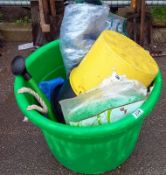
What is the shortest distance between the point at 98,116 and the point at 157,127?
633 millimetres

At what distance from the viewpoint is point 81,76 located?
4.56 feet

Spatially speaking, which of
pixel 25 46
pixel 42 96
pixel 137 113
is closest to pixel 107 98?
pixel 137 113

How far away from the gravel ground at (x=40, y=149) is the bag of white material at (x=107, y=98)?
0.44 meters

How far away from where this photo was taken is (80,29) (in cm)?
143

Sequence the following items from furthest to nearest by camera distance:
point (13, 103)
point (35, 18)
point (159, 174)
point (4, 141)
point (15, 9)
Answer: point (15, 9), point (35, 18), point (13, 103), point (4, 141), point (159, 174)

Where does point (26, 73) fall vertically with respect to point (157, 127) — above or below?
above

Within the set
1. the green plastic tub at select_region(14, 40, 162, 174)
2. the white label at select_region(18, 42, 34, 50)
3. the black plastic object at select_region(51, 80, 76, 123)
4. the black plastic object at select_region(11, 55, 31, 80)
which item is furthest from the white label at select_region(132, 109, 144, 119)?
the white label at select_region(18, 42, 34, 50)

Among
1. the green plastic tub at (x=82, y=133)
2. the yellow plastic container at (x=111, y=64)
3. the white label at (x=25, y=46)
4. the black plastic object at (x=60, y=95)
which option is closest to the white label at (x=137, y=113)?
the green plastic tub at (x=82, y=133)

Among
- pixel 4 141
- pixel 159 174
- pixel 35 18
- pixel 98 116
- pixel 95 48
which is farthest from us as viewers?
pixel 35 18

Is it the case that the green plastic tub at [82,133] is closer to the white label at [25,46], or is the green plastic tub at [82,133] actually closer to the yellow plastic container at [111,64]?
the yellow plastic container at [111,64]

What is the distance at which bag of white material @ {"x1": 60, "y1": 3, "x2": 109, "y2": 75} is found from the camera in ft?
4.70

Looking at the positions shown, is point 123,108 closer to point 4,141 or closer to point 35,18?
point 4,141

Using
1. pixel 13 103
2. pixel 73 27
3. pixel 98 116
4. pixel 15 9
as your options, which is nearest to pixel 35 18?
pixel 15 9

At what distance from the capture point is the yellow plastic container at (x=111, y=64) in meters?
1.29
